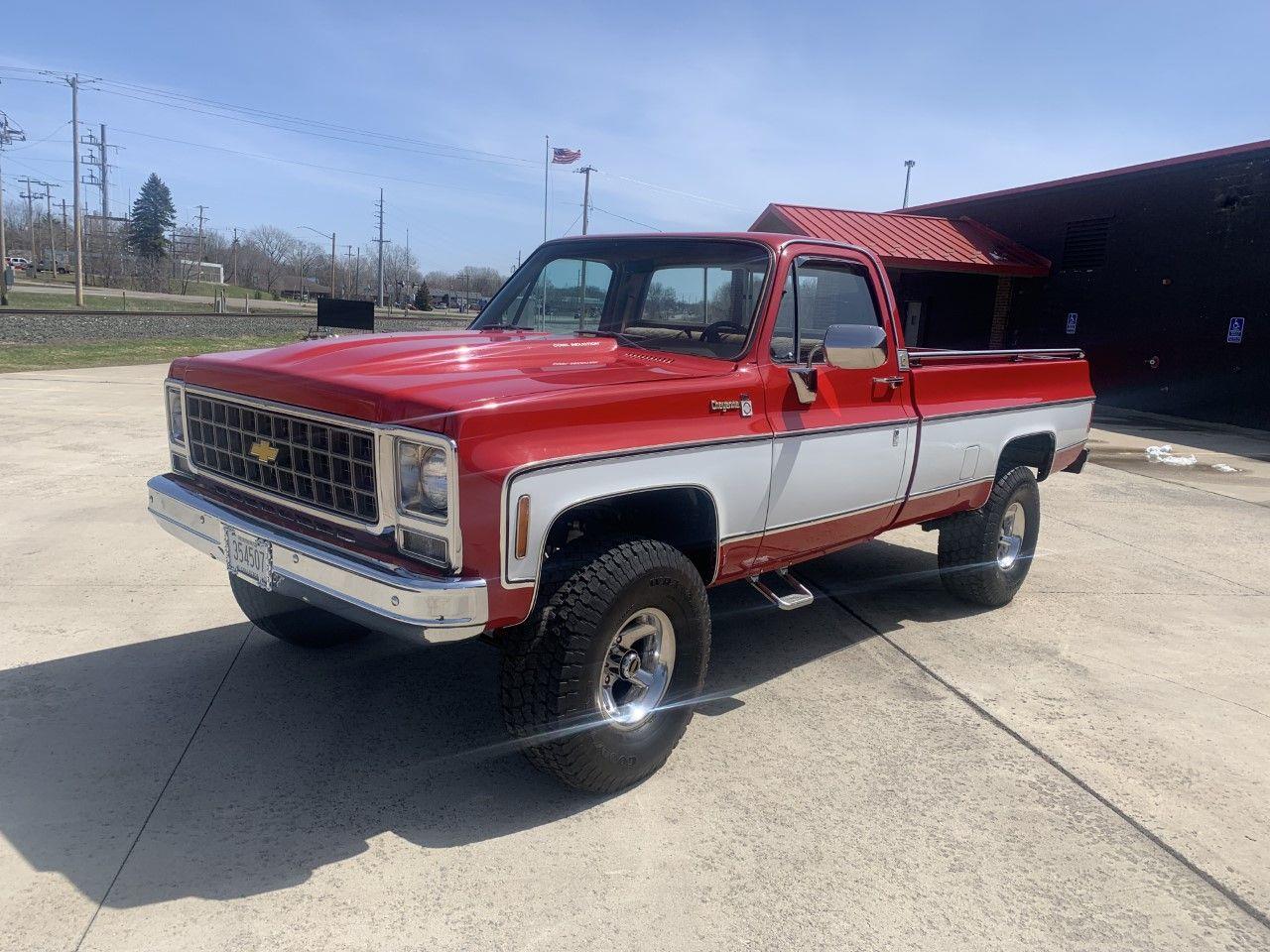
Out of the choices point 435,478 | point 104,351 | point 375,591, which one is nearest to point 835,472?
point 435,478

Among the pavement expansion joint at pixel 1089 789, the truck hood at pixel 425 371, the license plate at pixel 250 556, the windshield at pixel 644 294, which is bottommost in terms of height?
the pavement expansion joint at pixel 1089 789

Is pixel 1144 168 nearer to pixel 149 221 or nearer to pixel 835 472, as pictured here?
pixel 835 472

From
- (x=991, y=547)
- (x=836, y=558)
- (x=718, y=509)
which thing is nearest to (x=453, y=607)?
(x=718, y=509)

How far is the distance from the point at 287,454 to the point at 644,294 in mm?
1945

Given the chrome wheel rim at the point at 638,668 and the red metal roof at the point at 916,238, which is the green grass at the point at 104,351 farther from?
the chrome wheel rim at the point at 638,668

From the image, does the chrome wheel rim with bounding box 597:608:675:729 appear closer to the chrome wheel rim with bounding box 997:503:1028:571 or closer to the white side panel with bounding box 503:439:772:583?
the white side panel with bounding box 503:439:772:583

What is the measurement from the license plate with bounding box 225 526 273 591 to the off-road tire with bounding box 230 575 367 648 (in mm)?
1001

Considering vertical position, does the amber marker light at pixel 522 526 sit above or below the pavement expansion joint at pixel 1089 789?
above

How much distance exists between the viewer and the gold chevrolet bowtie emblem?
3289 millimetres

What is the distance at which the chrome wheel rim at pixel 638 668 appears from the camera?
3.31 m

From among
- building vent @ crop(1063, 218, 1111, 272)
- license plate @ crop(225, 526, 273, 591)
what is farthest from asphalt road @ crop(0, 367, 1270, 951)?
building vent @ crop(1063, 218, 1111, 272)

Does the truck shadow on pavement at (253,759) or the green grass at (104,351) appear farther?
the green grass at (104,351)

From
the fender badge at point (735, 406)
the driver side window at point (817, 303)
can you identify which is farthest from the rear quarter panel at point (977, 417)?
the fender badge at point (735, 406)

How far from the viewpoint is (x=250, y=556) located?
324 centimetres
